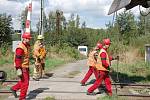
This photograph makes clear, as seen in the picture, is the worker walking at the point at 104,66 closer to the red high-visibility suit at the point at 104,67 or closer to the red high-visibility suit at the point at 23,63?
the red high-visibility suit at the point at 104,67

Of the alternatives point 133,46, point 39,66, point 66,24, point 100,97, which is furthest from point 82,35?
point 100,97

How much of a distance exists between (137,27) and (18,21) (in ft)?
111

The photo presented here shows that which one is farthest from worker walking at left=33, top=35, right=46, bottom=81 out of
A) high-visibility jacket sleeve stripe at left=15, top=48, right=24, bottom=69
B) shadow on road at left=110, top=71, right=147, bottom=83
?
high-visibility jacket sleeve stripe at left=15, top=48, right=24, bottom=69

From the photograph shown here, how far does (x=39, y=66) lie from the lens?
16.8 meters

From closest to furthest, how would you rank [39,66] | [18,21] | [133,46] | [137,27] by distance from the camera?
[39,66] < [18,21] < [133,46] < [137,27]

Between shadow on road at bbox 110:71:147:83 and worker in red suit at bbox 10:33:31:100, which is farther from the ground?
worker in red suit at bbox 10:33:31:100

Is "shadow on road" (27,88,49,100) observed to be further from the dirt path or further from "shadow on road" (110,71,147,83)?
"shadow on road" (110,71,147,83)

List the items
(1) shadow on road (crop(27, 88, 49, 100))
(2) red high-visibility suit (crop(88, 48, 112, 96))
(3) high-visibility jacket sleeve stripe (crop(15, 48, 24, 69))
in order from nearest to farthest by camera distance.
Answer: (3) high-visibility jacket sleeve stripe (crop(15, 48, 24, 69)) → (1) shadow on road (crop(27, 88, 49, 100)) → (2) red high-visibility suit (crop(88, 48, 112, 96))

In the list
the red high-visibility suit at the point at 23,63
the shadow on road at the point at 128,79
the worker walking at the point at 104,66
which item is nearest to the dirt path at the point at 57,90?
the worker walking at the point at 104,66

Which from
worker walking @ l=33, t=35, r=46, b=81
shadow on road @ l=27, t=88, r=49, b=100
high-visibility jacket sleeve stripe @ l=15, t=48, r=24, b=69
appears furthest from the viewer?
worker walking @ l=33, t=35, r=46, b=81

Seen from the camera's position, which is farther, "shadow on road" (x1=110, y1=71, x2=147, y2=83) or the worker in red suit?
"shadow on road" (x1=110, y1=71, x2=147, y2=83)

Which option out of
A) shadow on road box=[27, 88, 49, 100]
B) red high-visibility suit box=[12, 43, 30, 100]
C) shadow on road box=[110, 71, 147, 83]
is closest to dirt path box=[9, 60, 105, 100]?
shadow on road box=[27, 88, 49, 100]

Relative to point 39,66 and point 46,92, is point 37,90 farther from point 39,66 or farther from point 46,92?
point 39,66

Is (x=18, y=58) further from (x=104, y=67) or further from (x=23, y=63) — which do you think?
(x=104, y=67)
